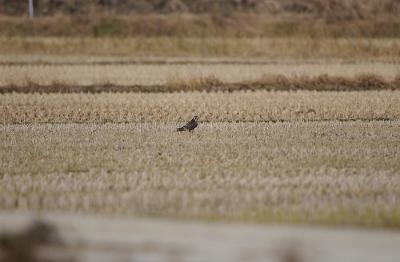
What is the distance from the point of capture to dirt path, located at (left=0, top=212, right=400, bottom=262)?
22.4 ft

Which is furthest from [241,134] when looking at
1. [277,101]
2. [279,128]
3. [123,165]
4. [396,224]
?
[396,224]

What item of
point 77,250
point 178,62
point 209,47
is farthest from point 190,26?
point 77,250

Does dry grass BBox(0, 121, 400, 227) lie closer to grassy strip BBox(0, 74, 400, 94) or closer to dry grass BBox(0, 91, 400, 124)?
dry grass BBox(0, 91, 400, 124)

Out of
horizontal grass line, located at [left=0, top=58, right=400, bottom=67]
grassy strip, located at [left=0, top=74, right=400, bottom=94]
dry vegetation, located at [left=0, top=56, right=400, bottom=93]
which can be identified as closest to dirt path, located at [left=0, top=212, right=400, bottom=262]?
grassy strip, located at [left=0, top=74, right=400, bottom=94]

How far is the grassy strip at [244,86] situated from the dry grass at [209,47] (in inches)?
570

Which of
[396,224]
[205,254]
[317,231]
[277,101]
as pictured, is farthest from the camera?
[277,101]

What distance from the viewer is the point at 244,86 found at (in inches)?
987

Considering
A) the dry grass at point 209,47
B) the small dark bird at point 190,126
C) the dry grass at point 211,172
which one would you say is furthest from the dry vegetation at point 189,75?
the small dark bird at point 190,126

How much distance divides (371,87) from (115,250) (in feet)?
63.1

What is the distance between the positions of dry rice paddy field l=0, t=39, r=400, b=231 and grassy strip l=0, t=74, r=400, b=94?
0.19 feet

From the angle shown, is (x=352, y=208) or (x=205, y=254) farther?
A: (x=352, y=208)

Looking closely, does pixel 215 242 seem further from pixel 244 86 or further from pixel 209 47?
pixel 209 47

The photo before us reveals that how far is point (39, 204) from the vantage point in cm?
928

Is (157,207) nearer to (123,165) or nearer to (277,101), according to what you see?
(123,165)
